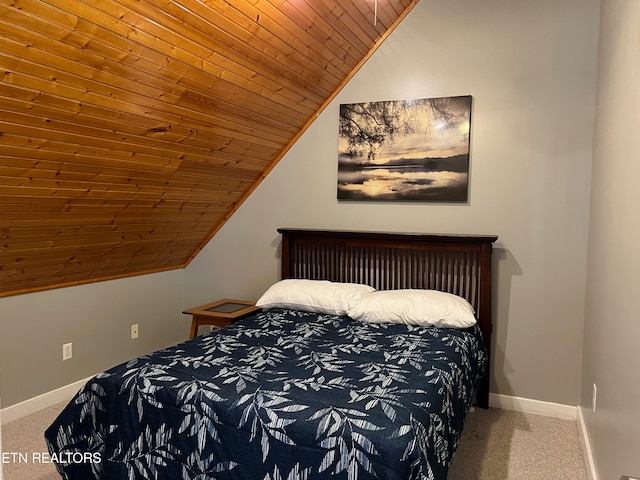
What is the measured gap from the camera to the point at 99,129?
2.29m

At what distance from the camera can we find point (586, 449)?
2.52 metres

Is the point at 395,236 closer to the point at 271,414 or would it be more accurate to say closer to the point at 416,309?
the point at 416,309

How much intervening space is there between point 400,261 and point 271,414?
72.6 inches

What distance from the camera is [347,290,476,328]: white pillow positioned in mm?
2771

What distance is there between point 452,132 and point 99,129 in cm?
208

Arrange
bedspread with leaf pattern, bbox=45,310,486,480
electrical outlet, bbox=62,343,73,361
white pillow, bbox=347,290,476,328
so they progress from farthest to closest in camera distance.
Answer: electrical outlet, bbox=62,343,73,361, white pillow, bbox=347,290,476,328, bedspread with leaf pattern, bbox=45,310,486,480

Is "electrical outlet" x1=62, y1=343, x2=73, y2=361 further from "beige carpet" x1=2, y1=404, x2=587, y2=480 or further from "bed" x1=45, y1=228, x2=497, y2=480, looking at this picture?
"bed" x1=45, y1=228, x2=497, y2=480

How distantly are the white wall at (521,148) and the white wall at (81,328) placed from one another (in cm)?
179

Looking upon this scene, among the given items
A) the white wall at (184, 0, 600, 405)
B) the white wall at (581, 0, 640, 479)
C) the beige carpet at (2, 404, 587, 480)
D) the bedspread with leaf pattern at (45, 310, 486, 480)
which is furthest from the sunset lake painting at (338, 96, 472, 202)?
the beige carpet at (2, 404, 587, 480)

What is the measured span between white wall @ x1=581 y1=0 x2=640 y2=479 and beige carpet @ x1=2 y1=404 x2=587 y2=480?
0.76ft

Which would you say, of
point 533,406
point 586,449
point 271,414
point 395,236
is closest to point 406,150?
point 395,236

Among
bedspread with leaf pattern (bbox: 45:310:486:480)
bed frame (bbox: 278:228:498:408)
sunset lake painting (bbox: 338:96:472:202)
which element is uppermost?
sunset lake painting (bbox: 338:96:472:202)

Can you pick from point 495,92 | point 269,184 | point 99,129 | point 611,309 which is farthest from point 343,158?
point 611,309

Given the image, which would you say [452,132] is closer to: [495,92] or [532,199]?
[495,92]
